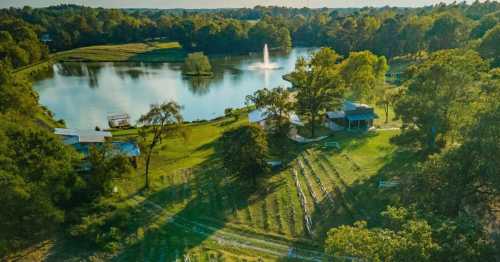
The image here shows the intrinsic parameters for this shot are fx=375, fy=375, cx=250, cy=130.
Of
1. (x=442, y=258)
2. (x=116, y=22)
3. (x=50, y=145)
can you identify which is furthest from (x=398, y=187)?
(x=116, y=22)

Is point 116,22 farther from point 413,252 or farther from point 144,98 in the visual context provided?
point 413,252

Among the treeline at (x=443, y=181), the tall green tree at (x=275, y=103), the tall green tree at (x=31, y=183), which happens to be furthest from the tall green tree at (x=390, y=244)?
the tall green tree at (x=275, y=103)

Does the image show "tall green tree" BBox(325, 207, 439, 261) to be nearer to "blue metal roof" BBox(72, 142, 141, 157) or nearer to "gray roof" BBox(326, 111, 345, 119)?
"blue metal roof" BBox(72, 142, 141, 157)

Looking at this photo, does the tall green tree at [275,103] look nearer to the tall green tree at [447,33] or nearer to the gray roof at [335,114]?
the gray roof at [335,114]

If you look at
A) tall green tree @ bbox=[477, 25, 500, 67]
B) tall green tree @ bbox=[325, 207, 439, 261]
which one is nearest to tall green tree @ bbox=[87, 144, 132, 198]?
tall green tree @ bbox=[325, 207, 439, 261]

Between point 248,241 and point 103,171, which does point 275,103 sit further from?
point 248,241
